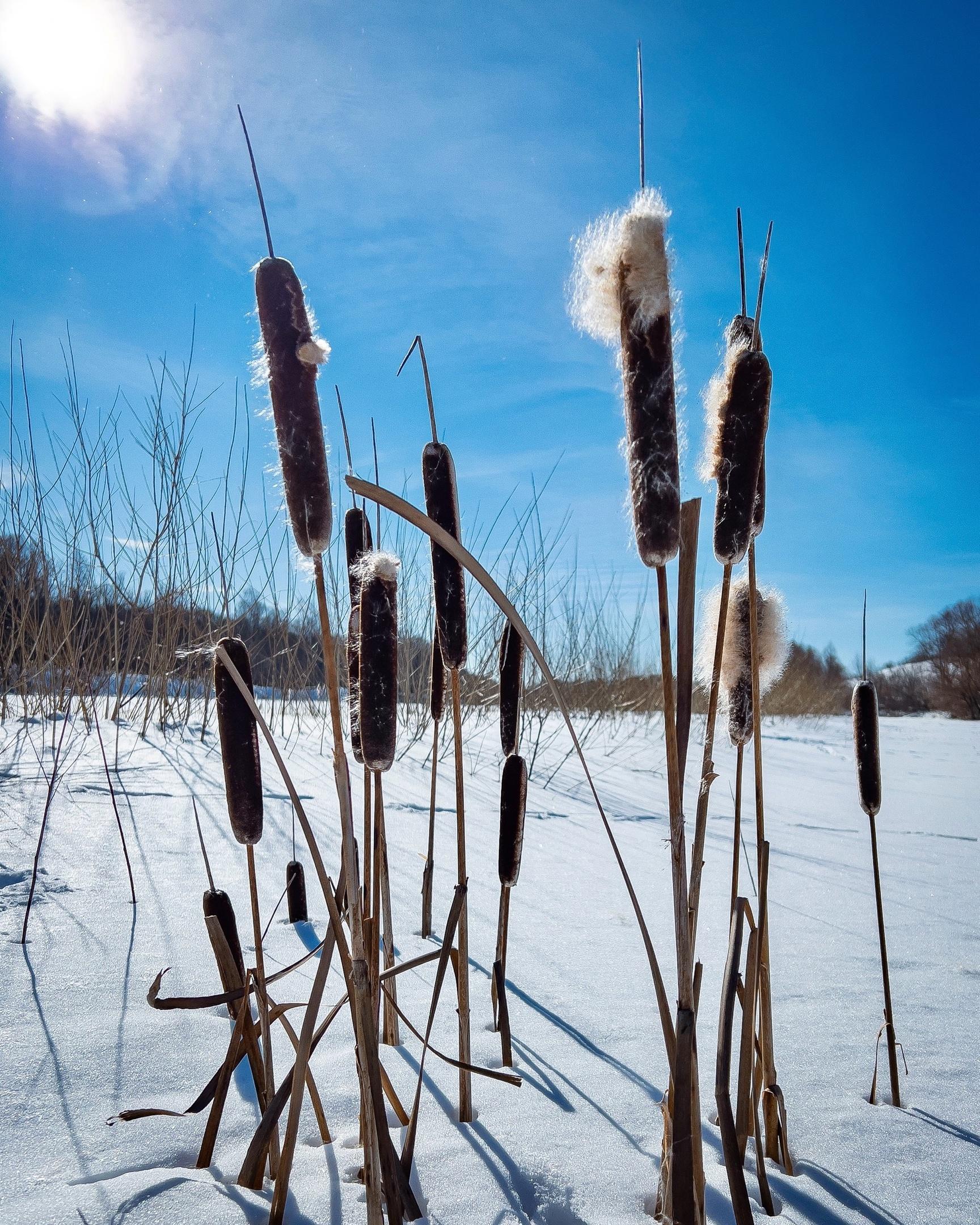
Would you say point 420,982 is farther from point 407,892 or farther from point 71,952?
point 71,952

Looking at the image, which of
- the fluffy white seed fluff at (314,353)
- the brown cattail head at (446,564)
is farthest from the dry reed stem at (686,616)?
the fluffy white seed fluff at (314,353)

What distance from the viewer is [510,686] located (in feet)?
3.24

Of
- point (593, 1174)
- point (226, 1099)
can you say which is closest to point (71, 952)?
point (226, 1099)

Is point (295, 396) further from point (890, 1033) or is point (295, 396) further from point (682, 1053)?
point (890, 1033)

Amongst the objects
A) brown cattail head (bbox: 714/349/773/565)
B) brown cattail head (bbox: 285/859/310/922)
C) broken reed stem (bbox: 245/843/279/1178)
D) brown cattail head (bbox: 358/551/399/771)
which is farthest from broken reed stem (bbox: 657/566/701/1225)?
brown cattail head (bbox: 285/859/310/922)

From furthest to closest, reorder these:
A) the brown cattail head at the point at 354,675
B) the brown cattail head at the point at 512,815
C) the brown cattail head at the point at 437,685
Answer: the brown cattail head at the point at 437,685 → the brown cattail head at the point at 512,815 → the brown cattail head at the point at 354,675

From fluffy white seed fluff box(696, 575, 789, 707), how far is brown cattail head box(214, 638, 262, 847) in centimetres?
51

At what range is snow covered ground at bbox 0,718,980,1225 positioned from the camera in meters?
0.73

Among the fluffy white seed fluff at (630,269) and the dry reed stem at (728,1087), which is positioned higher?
the fluffy white seed fluff at (630,269)

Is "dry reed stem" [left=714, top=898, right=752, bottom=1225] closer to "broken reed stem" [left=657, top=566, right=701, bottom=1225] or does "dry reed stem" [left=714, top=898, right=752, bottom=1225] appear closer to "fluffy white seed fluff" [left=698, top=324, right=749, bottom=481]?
"broken reed stem" [left=657, top=566, right=701, bottom=1225]

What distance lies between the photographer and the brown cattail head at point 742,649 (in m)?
0.86

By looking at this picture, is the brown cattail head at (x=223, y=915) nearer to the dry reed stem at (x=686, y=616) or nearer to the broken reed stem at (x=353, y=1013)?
the broken reed stem at (x=353, y=1013)

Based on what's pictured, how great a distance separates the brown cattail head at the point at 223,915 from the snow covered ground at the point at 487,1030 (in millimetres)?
192

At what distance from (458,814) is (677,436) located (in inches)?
20.4
